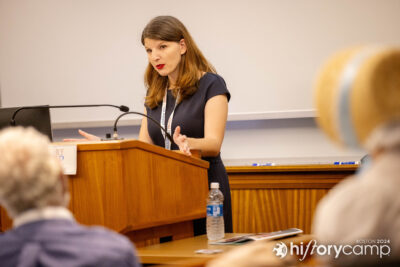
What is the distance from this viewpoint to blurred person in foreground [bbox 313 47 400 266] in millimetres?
944

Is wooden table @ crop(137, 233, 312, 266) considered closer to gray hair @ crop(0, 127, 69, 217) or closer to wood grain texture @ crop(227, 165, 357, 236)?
gray hair @ crop(0, 127, 69, 217)

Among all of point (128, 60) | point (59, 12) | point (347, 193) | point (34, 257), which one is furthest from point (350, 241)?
point (59, 12)

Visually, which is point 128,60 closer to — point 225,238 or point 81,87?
point 81,87

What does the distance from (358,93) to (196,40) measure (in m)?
3.84

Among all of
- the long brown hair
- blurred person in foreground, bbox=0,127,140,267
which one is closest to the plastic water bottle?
the long brown hair

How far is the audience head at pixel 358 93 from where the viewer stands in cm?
94

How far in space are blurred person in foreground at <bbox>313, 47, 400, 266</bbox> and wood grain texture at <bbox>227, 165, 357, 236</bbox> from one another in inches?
125

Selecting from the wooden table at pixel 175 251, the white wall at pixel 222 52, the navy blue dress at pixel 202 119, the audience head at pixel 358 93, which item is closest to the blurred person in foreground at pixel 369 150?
the audience head at pixel 358 93

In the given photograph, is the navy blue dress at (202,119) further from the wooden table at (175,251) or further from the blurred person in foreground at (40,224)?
the blurred person in foreground at (40,224)

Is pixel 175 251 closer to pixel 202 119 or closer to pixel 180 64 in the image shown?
pixel 202 119

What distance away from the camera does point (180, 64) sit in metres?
3.02

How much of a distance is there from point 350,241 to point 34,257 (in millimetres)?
576

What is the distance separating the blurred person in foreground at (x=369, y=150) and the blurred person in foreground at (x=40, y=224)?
41cm

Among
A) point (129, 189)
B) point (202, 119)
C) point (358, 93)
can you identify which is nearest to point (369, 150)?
point (358, 93)
